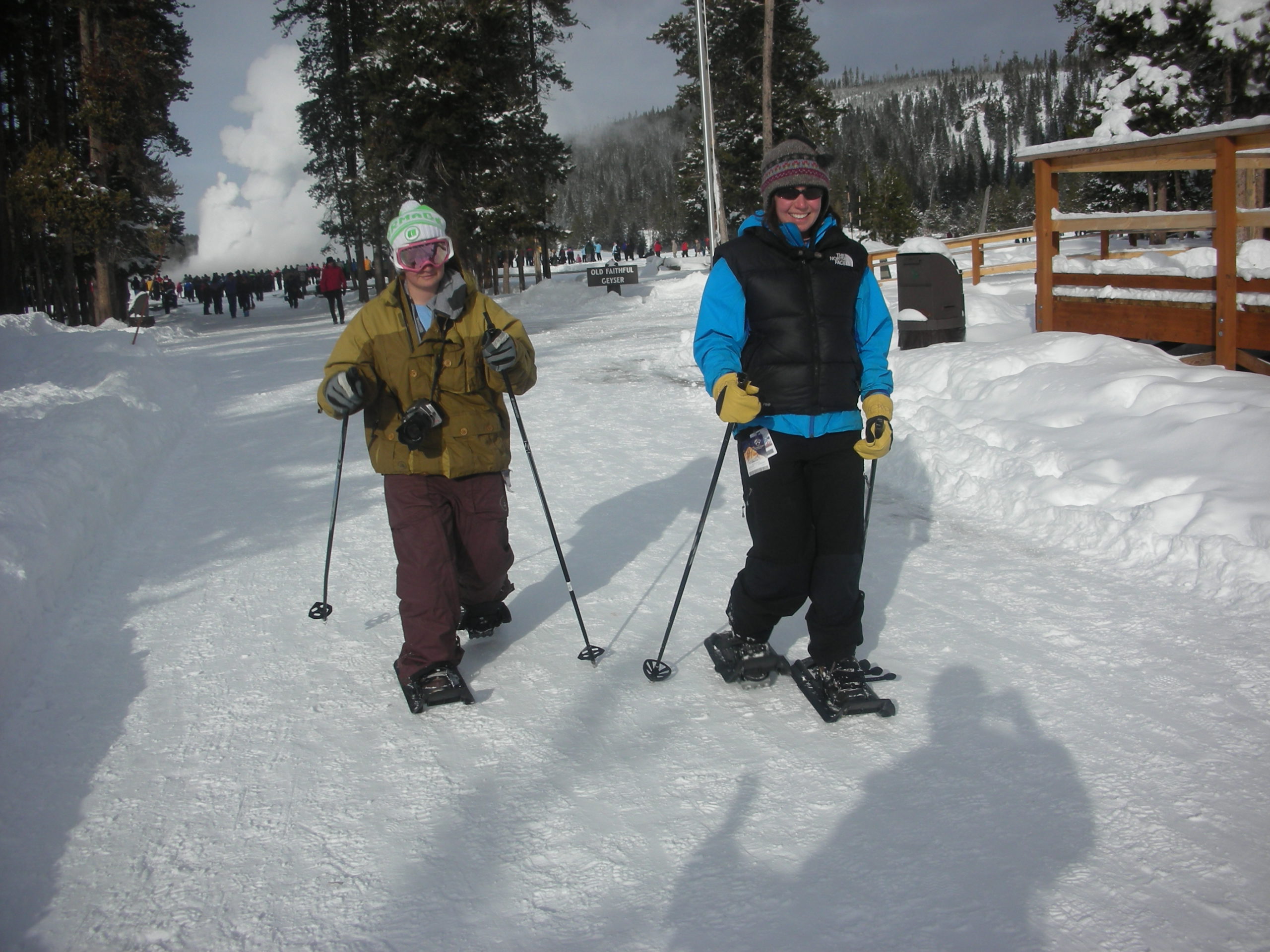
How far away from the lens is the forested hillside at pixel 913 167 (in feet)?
277

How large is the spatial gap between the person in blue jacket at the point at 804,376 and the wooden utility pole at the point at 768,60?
2560 cm

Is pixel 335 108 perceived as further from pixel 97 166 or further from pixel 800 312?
pixel 800 312

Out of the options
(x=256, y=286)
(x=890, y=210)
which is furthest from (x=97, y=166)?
(x=890, y=210)

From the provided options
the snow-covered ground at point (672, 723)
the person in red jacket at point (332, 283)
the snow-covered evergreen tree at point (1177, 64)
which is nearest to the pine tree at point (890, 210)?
the snow-covered evergreen tree at point (1177, 64)

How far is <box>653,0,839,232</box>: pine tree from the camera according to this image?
31.0m

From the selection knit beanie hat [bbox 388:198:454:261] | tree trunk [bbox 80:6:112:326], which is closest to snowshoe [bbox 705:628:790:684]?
knit beanie hat [bbox 388:198:454:261]

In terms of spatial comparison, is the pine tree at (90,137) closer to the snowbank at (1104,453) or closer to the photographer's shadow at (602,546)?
the photographer's shadow at (602,546)

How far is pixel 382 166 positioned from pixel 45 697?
24.2 meters

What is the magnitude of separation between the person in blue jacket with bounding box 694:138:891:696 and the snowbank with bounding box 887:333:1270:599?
81.2 inches

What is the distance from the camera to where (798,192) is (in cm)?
322

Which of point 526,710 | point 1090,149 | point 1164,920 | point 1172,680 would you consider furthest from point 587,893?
point 1090,149

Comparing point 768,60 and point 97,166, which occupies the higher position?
point 768,60

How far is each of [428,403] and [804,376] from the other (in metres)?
1.45

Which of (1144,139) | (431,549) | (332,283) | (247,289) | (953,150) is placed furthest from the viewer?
(953,150)
